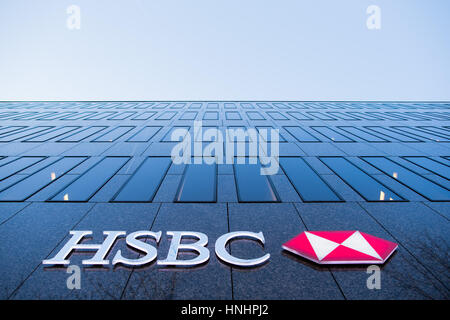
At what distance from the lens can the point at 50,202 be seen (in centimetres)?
850

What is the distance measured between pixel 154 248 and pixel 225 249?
198 centimetres

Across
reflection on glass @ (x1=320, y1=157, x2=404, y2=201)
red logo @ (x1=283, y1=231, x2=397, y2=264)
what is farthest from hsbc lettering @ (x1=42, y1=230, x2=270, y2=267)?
reflection on glass @ (x1=320, y1=157, x2=404, y2=201)

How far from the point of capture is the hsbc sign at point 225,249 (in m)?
5.27

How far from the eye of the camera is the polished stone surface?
474 cm

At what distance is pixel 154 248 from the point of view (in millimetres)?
5711

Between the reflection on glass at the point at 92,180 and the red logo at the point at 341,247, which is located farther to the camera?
the reflection on glass at the point at 92,180

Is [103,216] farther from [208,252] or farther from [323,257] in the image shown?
[323,257]

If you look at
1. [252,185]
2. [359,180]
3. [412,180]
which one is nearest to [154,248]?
[252,185]

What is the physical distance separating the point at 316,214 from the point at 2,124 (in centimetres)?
3400

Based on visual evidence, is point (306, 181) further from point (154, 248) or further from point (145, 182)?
point (145, 182)

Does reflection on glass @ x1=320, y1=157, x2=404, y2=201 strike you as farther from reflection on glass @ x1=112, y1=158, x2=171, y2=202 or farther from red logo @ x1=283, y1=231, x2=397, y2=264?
reflection on glass @ x1=112, y1=158, x2=171, y2=202

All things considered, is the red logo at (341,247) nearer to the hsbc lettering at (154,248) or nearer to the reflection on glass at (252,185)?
the hsbc lettering at (154,248)

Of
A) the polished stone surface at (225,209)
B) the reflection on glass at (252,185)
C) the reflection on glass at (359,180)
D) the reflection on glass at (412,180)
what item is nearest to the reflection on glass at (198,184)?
the polished stone surface at (225,209)
